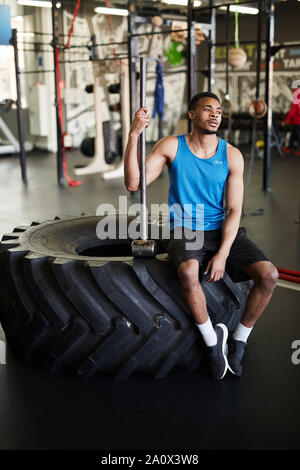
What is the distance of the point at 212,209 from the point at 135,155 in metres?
0.39

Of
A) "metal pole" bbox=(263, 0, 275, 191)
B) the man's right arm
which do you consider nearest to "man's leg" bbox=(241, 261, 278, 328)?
the man's right arm

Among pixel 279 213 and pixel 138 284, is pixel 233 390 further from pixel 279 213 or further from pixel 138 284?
pixel 279 213

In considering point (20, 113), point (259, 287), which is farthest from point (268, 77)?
point (259, 287)

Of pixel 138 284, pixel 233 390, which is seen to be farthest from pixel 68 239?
pixel 233 390

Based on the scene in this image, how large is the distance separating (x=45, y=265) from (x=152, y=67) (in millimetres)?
9733

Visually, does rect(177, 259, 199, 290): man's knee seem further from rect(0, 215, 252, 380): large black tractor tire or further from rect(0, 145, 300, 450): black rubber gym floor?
rect(0, 145, 300, 450): black rubber gym floor

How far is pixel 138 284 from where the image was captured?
198 centimetres

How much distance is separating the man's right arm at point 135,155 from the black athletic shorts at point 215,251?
0.26 metres

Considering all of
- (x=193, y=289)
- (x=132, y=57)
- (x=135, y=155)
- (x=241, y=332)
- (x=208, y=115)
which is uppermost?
(x=132, y=57)

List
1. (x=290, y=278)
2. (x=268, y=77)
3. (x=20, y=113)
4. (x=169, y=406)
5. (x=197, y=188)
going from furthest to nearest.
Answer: (x=20, y=113)
(x=268, y=77)
(x=290, y=278)
(x=197, y=188)
(x=169, y=406)

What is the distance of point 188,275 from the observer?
1924 millimetres

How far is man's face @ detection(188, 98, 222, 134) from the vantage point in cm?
209

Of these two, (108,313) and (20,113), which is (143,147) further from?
(20,113)

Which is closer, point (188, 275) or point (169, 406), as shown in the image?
point (169, 406)
